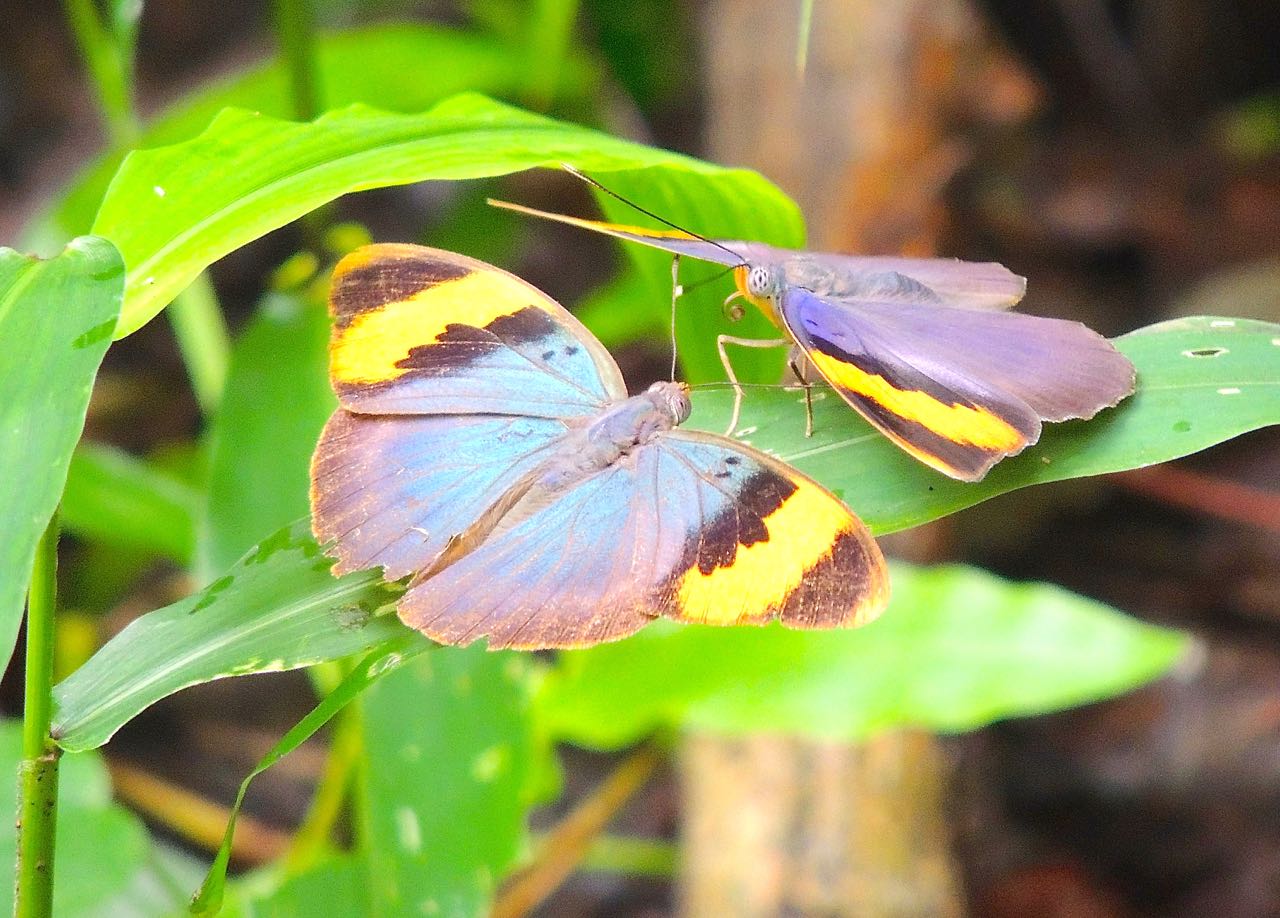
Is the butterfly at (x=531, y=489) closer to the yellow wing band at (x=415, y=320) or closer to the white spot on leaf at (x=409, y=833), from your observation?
the yellow wing band at (x=415, y=320)

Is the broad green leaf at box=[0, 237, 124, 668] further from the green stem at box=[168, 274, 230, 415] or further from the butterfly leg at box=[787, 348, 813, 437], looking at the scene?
the green stem at box=[168, 274, 230, 415]

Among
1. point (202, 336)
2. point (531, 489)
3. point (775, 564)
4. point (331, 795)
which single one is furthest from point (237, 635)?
point (202, 336)

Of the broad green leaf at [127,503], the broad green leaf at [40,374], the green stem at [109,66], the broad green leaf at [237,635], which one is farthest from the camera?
the broad green leaf at [127,503]

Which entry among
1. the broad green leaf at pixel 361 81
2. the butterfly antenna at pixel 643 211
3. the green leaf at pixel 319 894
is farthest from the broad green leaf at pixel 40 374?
the broad green leaf at pixel 361 81

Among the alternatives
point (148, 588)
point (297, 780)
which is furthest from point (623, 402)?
point (148, 588)

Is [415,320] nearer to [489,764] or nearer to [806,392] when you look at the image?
[806,392]

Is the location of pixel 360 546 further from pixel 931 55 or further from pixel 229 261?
pixel 229 261

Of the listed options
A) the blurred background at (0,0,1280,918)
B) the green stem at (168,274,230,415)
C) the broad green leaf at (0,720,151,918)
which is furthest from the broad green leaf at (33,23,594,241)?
the broad green leaf at (0,720,151,918)
